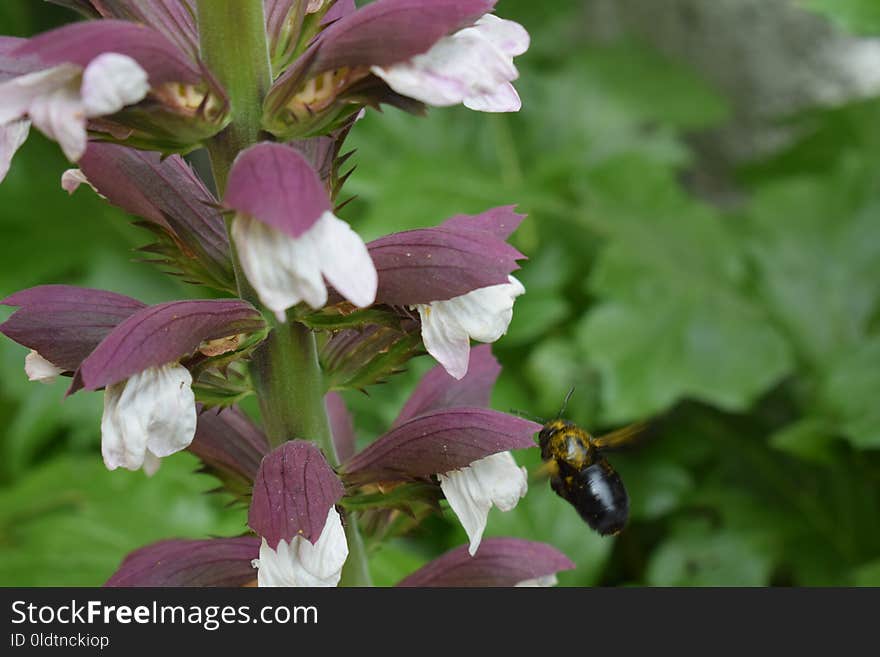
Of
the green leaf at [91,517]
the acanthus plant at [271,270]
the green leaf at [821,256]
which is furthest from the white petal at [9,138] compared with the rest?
the green leaf at [821,256]

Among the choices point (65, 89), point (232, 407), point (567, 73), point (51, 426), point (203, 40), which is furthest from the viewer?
point (567, 73)

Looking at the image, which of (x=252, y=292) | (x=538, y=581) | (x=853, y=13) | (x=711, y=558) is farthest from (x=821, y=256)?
(x=252, y=292)

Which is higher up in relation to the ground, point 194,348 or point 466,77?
point 466,77

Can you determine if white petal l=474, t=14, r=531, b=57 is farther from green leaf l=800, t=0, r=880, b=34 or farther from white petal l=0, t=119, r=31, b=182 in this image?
green leaf l=800, t=0, r=880, b=34

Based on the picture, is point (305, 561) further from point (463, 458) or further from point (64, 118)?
point (64, 118)

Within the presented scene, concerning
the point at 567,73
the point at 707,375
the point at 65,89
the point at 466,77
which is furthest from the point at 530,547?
the point at 567,73
